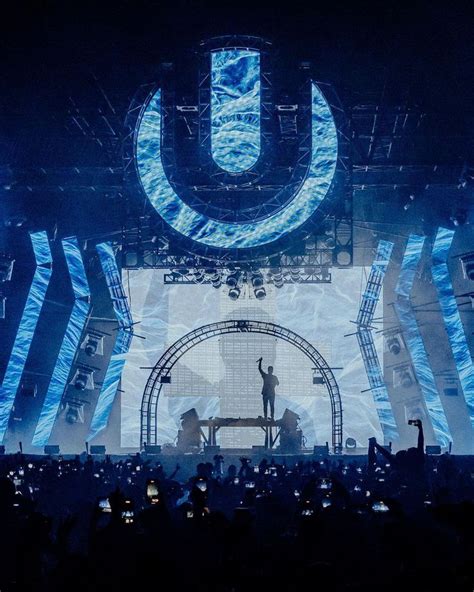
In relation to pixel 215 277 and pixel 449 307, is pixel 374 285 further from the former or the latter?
pixel 215 277

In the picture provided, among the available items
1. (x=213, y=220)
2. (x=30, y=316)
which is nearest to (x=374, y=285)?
(x=213, y=220)

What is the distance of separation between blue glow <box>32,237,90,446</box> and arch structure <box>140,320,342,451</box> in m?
2.53

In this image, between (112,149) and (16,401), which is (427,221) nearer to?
(112,149)

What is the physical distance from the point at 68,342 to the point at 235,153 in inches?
361

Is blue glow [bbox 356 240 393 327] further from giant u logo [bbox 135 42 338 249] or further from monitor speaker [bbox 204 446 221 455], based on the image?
monitor speaker [bbox 204 446 221 455]

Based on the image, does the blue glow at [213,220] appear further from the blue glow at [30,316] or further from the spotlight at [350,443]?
the spotlight at [350,443]

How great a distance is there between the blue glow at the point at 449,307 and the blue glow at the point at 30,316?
11049mm

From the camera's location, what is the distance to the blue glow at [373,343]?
24172mm

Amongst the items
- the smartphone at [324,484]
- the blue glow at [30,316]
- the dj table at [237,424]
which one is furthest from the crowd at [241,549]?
the blue glow at [30,316]

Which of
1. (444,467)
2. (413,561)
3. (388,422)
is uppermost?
(388,422)

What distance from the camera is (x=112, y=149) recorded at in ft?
76.2

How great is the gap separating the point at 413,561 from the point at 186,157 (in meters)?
19.2

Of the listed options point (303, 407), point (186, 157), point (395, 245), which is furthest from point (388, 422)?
point (186, 157)

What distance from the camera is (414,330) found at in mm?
24781
